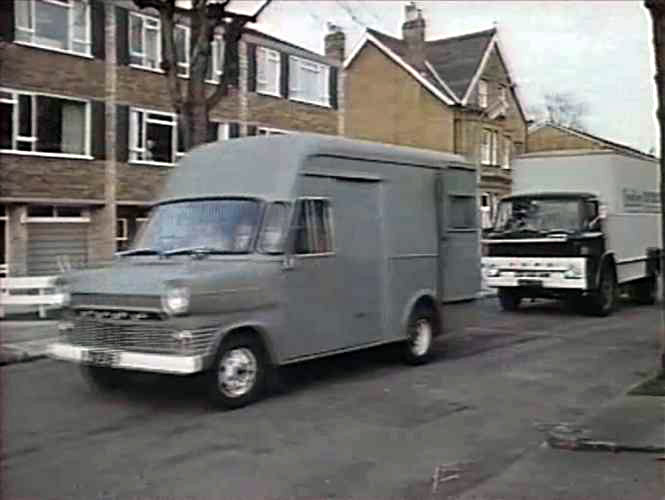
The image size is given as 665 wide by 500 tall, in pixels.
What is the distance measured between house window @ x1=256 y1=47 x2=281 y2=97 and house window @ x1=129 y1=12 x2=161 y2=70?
540cm

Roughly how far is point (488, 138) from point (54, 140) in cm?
2720

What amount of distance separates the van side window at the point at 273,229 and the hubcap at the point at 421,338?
3037 millimetres

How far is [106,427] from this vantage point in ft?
28.5

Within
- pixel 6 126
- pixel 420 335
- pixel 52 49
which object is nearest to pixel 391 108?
pixel 52 49

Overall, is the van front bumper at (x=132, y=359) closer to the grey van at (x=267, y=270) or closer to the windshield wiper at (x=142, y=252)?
the grey van at (x=267, y=270)

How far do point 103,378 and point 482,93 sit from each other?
137 feet

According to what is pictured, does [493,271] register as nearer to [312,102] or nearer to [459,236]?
[459,236]

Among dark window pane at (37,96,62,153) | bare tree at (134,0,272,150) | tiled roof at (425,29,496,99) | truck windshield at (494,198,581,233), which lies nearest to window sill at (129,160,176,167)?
dark window pane at (37,96,62,153)

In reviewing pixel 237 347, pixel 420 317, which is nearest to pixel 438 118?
pixel 420 317

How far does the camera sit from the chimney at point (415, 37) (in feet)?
158

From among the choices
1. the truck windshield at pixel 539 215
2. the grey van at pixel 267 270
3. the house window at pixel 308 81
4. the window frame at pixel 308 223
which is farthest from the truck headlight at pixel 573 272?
the house window at pixel 308 81

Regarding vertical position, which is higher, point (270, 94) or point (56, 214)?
point (270, 94)

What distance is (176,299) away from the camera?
9.02m

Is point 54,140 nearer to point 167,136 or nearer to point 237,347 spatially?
point 167,136
